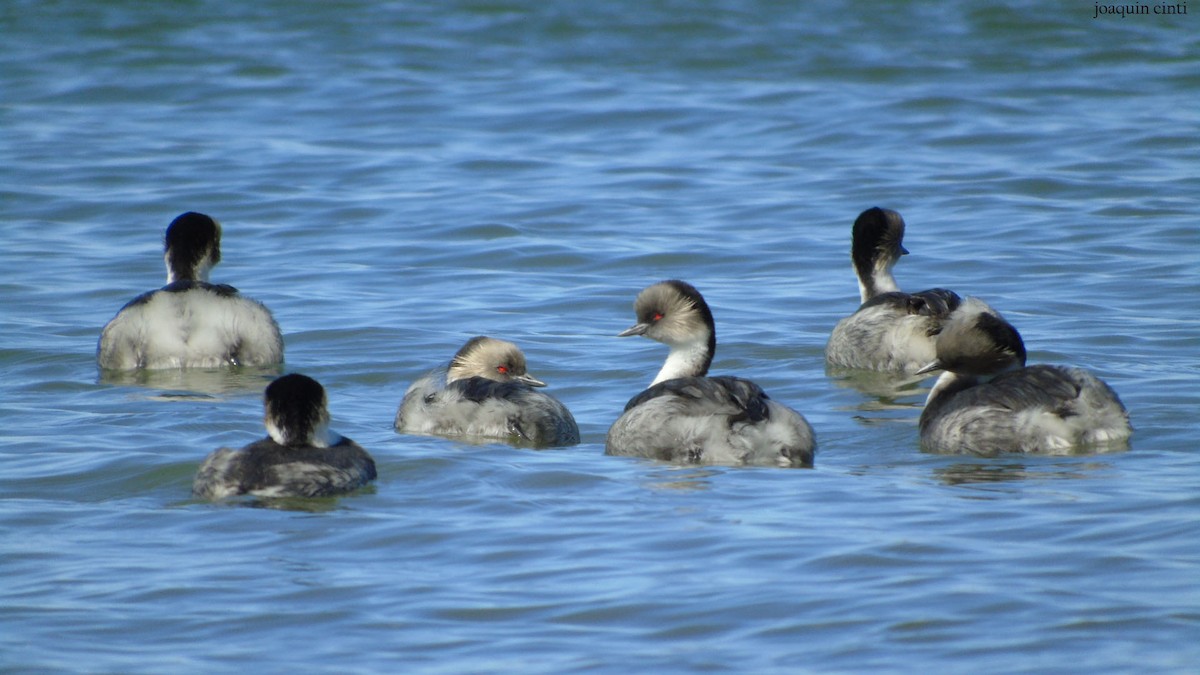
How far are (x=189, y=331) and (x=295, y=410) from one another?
3.59 meters

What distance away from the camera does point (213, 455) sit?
28.9 ft

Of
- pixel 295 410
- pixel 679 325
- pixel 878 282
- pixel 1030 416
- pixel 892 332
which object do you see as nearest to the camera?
pixel 295 410

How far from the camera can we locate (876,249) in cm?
1386

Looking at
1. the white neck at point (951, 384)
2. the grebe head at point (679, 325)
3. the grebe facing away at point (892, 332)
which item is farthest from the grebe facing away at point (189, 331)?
the white neck at point (951, 384)

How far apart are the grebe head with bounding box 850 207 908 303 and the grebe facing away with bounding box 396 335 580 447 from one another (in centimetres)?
425

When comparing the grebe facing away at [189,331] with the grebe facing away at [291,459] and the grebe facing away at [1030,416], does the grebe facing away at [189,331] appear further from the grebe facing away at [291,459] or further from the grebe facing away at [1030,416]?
the grebe facing away at [1030,416]

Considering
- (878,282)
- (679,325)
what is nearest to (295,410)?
(679,325)

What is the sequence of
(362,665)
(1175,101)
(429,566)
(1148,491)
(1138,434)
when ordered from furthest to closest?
1. (1175,101)
2. (1138,434)
3. (1148,491)
4. (429,566)
5. (362,665)

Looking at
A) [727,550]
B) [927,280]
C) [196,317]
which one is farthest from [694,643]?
[927,280]

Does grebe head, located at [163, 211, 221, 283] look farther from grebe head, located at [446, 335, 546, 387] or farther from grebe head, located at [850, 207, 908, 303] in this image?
grebe head, located at [850, 207, 908, 303]

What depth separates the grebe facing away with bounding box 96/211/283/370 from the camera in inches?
473

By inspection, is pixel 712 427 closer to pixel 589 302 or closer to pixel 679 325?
pixel 679 325

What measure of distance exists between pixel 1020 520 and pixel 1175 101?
648 inches

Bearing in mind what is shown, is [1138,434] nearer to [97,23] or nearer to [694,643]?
[694,643]
